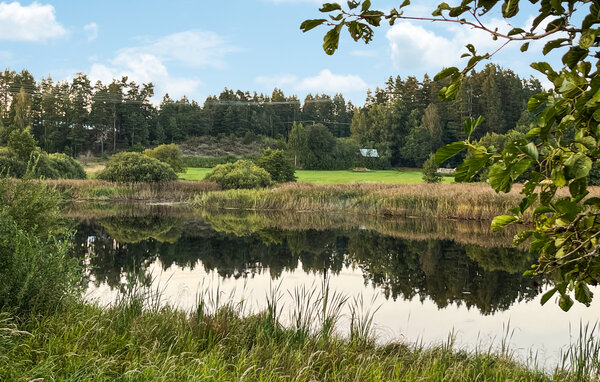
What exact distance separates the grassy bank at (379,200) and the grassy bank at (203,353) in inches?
595

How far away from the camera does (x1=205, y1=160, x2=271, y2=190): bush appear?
1151 inches

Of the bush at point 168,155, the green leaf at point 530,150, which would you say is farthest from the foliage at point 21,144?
the green leaf at point 530,150

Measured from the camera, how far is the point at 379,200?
22859mm

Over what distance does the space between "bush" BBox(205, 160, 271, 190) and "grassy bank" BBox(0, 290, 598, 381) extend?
2309 cm

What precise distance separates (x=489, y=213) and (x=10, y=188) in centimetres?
1748

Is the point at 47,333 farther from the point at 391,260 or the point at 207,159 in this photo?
the point at 207,159

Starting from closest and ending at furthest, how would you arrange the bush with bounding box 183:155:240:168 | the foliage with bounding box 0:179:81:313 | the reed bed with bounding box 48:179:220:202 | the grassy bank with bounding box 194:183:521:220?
the foliage with bounding box 0:179:81:313
the grassy bank with bounding box 194:183:521:220
the reed bed with bounding box 48:179:220:202
the bush with bounding box 183:155:240:168

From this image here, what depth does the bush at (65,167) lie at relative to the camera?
33438 mm

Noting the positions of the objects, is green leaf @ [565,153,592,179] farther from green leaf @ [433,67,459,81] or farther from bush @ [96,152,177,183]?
bush @ [96,152,177,183]

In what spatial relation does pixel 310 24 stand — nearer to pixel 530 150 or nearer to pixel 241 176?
pixel 530 150

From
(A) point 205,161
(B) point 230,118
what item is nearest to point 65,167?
(A) point 205,161

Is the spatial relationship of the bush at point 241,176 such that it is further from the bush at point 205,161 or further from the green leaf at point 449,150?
the green leaf at point 449,150

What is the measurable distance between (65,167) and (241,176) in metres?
13.8

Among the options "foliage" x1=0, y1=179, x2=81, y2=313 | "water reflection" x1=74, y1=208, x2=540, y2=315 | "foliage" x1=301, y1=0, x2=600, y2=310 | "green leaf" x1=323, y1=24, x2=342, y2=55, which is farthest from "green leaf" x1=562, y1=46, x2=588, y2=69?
"water reflection" x1=74, y1=208, x2=540, y2=315
